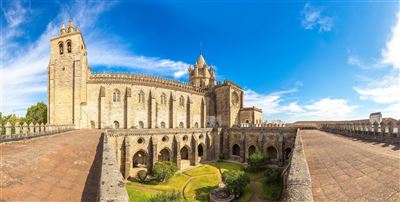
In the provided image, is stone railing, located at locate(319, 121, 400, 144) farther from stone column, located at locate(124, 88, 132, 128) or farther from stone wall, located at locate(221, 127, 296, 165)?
stone column, located at locate(124, 88, 132, 128)

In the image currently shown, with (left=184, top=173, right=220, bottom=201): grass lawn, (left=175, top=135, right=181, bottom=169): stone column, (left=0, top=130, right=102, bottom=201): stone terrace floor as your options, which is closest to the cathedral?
(left=175, top=135, right=181, bottom=169): stone column

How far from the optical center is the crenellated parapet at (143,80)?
36.2 metres

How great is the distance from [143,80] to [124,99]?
19.2 ft

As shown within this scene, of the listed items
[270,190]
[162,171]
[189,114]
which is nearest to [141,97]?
[189,114]

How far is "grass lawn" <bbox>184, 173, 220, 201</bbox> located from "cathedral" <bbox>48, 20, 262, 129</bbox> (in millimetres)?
16482

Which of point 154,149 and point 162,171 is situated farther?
point 154,149

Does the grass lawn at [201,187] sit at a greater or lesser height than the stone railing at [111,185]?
lesser

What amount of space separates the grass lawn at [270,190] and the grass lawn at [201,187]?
18.7 feet

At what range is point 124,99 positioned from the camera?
123 ft

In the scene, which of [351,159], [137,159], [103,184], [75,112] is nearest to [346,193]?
[351,159]

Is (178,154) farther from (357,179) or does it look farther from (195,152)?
(357,179)

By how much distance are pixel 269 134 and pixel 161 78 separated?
26.3m

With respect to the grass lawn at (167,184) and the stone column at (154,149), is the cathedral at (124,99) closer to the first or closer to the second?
the stone column at (154,149)

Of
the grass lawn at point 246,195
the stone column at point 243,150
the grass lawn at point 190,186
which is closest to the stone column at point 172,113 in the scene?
the grass lawn at point 190,186
